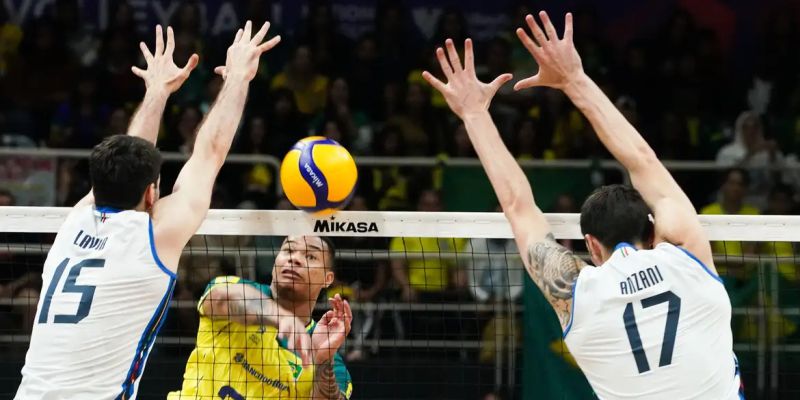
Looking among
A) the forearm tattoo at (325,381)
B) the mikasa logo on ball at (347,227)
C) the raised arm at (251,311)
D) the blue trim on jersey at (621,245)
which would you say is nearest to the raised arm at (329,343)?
the forearm tattoo at (325,381)

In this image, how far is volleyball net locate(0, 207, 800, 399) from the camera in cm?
668

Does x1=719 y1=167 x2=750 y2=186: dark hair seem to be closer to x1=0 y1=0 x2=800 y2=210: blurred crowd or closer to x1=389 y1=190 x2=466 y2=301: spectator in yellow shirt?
x1=0 y1=0 x2=800 y2=210: blurred crowd

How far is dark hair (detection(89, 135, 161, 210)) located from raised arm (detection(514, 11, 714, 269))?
1808 millimetres

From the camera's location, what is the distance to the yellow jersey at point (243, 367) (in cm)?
704

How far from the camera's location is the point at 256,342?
7129mm

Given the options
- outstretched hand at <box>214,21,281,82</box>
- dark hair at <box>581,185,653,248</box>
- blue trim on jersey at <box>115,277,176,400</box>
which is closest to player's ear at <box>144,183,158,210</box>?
blue trim on jersey at <box>115,277,176,400</box>

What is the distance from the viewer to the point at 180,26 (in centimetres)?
1401

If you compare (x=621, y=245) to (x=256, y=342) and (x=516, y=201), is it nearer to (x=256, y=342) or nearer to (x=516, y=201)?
(x=516, y=201)

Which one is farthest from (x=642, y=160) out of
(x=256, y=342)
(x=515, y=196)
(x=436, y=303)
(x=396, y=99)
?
(x=396, y=99)

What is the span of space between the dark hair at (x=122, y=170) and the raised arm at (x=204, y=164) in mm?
153

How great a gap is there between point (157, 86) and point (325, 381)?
6.34ft

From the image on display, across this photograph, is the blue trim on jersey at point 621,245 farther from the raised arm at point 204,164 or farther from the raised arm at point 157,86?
the raised arm at point 157,86

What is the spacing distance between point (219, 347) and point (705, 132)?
842 cm

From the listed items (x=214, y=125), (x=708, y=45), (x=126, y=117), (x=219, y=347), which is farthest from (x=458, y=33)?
(x=214, y=125)
